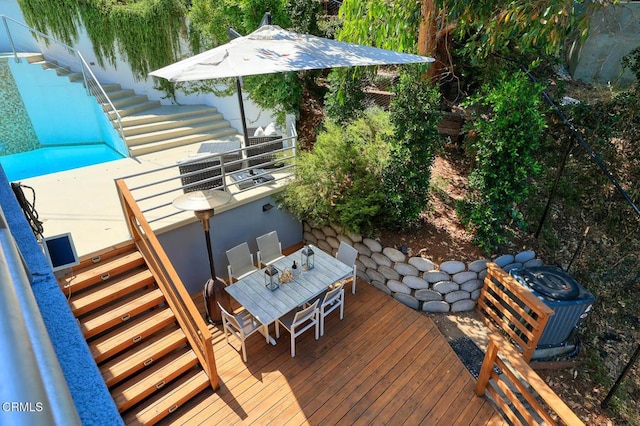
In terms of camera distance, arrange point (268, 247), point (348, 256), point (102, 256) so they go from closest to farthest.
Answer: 1. point (102, 256)
2. point (348, 256)
3. point (268, 247)

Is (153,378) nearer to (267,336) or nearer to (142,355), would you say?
(142,355)

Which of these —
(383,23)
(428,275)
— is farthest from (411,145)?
(383,23)

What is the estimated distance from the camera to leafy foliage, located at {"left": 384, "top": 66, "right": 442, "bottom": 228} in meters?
4.71

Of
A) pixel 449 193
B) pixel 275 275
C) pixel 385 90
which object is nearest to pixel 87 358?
pixel 275 275

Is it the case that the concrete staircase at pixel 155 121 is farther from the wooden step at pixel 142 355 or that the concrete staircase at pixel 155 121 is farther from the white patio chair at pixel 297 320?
the white patio chair at pixel 297 320

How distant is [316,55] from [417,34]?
7.66ft

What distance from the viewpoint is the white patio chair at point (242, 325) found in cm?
410

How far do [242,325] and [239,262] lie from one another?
50.8 inches

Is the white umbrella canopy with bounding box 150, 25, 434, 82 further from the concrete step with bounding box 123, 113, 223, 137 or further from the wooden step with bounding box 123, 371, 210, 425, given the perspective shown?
the concrete step with bounding box 123, 113, 223, 137

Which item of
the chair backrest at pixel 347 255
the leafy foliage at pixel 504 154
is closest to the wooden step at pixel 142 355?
the chair backrest at pixel 347 255

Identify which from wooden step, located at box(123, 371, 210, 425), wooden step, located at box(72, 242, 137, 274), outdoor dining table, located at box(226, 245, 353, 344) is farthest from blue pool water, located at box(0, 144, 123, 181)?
wooden step, located at box(123, 371, 210, 425)

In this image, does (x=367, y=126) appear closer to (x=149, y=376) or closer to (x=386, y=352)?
(x=386, y=352)

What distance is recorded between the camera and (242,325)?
4234mm

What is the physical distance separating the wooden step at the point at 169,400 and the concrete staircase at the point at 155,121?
5543mm
